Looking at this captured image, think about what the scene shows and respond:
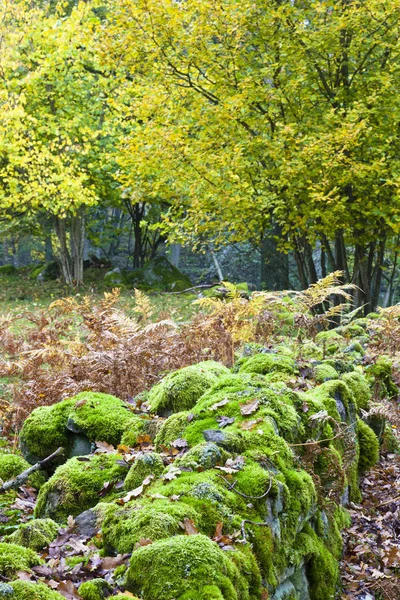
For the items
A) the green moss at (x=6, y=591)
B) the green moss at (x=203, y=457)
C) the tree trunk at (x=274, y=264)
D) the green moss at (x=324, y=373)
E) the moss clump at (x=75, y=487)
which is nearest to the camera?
the green moss at (x=6, y=591)

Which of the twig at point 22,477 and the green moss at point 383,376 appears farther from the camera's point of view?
the green moss at point 383,376

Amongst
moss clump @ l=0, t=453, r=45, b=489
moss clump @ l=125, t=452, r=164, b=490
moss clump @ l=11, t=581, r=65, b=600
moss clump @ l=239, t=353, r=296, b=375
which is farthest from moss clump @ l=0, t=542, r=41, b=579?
moss clump @ l=239, t=353, r=296, b=375

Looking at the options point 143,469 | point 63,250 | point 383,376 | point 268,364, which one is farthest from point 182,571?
point 63,250

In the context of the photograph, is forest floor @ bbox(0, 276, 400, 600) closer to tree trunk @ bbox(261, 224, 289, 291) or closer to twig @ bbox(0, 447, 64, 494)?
twig @ bbox(0, 447, 64, 494)

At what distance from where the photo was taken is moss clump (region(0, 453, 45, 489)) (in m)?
4.61

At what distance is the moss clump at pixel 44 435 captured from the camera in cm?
481

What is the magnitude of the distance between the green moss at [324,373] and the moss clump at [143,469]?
2.57m

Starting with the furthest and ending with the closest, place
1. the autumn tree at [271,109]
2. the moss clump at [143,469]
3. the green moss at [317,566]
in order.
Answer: the autumn tree at [271,109]
the green moss at [317,566]
the moss clump at [143,469]

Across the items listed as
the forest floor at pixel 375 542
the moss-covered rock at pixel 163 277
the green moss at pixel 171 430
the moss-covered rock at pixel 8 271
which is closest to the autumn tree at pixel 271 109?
the forest floor at pixel 375 542

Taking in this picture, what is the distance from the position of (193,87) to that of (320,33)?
8.53ft

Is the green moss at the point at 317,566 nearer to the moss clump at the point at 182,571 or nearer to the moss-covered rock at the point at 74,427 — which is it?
the moss clump at the point at 182,571

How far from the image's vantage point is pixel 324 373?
589cm

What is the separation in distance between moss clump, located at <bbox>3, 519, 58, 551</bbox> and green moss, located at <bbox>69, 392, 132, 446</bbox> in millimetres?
1276

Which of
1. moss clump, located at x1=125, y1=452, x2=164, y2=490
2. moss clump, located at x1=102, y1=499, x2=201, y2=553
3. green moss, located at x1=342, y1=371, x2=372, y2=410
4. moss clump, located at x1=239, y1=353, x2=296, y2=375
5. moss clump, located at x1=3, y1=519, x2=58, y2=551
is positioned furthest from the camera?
green moss, located at x1=342, y1=371, x2=372, y2=410
